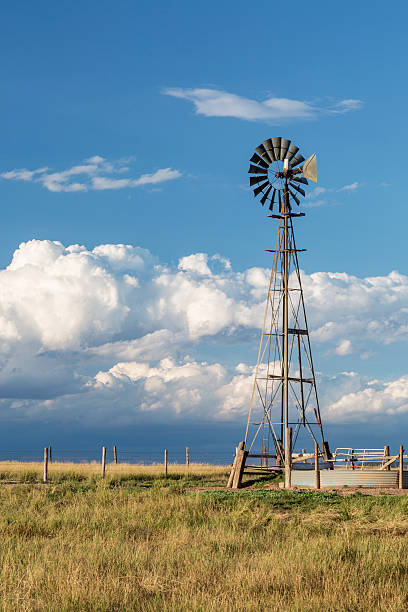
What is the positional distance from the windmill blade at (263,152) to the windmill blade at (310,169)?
232cm

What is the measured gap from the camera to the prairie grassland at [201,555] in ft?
37.8

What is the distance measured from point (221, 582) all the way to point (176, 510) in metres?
9.22

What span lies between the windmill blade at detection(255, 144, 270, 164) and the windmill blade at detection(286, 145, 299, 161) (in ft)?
3.87

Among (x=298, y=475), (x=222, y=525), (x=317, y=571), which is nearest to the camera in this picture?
(x=317, y=571)

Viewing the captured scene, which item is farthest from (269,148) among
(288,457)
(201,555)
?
(201,555)

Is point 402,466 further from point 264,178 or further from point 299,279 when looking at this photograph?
point 264,178

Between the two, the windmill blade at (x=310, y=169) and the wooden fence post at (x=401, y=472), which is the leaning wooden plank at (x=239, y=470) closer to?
the wooden fence post at (x=401, y=472)

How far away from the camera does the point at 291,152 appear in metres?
41.2

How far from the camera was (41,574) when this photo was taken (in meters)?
12.6

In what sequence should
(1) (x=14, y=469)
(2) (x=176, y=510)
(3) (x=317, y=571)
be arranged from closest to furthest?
(3) (x=317, y=571) → (2) (x=176, y=510) → (1) (x=14, y=469)

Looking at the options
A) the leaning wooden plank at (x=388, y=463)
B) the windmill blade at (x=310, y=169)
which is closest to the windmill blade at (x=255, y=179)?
the windmill blade at (x=310, y=169)

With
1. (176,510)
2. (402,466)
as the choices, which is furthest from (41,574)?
(402,466)

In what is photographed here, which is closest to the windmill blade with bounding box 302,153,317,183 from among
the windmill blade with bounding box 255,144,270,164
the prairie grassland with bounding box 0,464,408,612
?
the windmill blade with bounding box 255,144,270,164

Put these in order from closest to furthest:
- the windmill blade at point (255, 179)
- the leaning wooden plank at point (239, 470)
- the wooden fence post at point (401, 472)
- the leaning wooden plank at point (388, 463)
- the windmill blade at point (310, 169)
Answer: the wooden fence post at point (401, 472) → the leaning wooden plank at point (239, 470) → the leaning wooden plank at point (388, 463) → the windmill blade at point (310, 169) → the windmill blade at point (255, 179)
